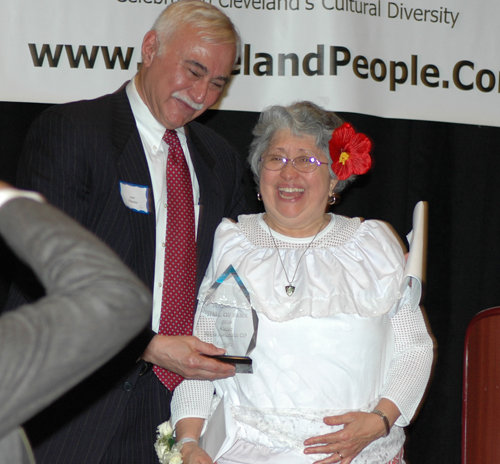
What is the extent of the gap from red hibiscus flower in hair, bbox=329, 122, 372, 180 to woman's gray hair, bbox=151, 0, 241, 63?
59 cm

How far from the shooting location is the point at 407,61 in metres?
3.33

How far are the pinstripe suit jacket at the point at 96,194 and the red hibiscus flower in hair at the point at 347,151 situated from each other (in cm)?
71

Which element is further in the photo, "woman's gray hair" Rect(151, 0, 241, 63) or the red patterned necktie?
A: "woman's gray hair" Rect(151, 0, 241, 63)

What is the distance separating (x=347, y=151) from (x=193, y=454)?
3.97 feet

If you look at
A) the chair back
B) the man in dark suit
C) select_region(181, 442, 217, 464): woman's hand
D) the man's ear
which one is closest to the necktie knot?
the man in dark suit

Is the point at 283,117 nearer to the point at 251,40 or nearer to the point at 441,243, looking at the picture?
the point at 251,40

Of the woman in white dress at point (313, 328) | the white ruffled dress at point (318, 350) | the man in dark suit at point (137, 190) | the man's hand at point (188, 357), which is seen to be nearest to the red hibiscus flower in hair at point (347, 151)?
the woman in white dress at point (313, 328)

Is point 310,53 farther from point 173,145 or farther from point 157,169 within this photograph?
point 157,169

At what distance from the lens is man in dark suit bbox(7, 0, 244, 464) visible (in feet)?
7.36

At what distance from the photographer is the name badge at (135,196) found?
7.73 feet

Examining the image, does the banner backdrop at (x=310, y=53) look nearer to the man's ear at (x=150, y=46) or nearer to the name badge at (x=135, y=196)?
the man's ear at (x=150, y=46)

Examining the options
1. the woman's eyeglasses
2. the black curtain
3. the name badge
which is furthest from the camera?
the black curtain

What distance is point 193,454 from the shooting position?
7.16ft

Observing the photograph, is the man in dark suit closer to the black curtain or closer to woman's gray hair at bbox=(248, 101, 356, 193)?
woman's gray hair at bbox=(248, 101, 356, 193)
